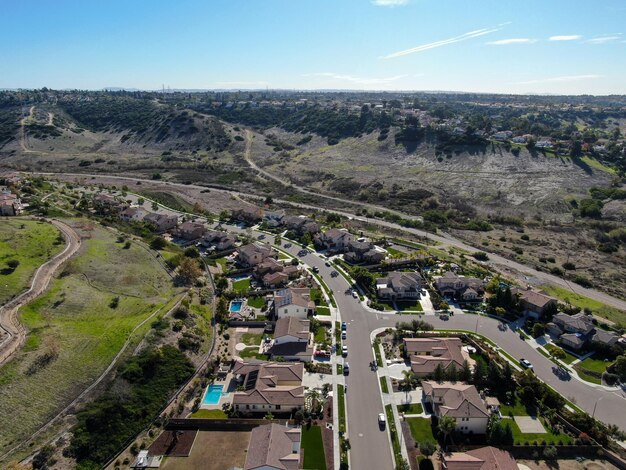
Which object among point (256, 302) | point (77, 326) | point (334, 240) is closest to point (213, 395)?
point (77, 326)

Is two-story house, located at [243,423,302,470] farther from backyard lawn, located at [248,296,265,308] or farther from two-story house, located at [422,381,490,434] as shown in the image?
backyard lawn, located at [248,296,265,308]

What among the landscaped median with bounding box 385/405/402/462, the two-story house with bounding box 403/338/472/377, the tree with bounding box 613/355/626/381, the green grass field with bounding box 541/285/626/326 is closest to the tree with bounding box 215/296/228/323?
the two-story house with bounding box 403/338/472/377

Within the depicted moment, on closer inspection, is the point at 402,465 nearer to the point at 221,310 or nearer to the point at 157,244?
the point at 221,310

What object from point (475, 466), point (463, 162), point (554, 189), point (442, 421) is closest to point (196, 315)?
point (442, 421)

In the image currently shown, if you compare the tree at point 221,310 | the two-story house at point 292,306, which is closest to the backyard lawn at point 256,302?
the tree at point 221,310

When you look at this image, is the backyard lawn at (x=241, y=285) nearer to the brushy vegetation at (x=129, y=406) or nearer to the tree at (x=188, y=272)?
the tree at (x=188, y=272)
